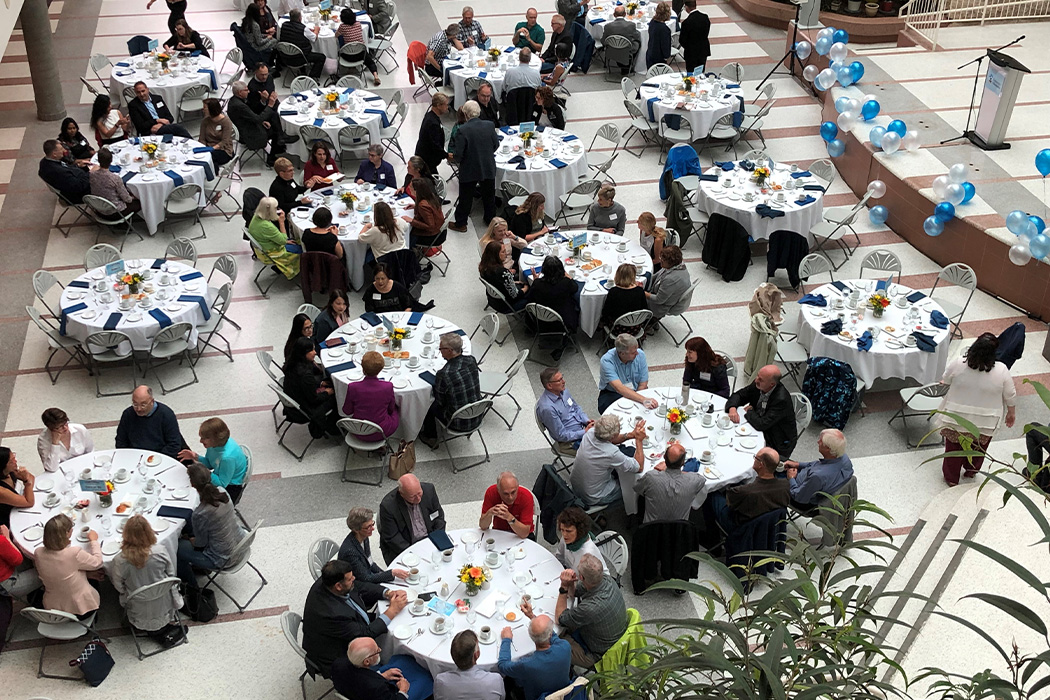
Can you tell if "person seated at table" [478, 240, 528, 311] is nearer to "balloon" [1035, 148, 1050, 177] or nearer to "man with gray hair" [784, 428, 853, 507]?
"man with gray hair" [784, 428, 853, 507]

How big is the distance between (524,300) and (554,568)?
140 inches

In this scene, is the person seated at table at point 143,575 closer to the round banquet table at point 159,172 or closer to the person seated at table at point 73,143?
the round banquet table at point 159,172

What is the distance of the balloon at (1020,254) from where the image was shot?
9586 millimetres

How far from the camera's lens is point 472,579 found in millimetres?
6156

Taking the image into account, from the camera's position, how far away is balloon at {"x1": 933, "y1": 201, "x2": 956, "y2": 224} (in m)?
10.4

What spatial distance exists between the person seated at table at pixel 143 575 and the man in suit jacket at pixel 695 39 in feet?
34.8

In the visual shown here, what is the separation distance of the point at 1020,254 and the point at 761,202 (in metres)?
2.54

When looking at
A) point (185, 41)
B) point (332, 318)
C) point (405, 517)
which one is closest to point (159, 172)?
point (332, 318)

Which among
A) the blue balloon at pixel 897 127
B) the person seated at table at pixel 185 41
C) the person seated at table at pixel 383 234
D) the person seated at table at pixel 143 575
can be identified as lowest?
the person seated at table at pixel 143 575

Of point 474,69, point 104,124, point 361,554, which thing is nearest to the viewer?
point 361,554

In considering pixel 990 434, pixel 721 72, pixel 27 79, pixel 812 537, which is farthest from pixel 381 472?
pixel 27 79

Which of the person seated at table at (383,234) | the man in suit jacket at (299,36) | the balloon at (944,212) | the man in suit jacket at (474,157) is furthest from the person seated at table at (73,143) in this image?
the balloon at (944,212)

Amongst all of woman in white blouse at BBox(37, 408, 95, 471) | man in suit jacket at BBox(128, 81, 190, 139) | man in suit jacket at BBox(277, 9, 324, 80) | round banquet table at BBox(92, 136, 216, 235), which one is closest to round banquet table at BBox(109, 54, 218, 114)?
man in suit jacket at BBox(128, 81, 190, 139)

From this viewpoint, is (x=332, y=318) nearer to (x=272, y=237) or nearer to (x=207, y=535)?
(x=272, y=237)
